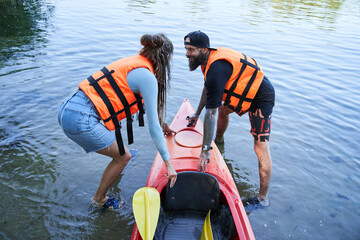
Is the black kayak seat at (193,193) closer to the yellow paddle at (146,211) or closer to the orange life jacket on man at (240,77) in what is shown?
the yellow paddle at (146,211)

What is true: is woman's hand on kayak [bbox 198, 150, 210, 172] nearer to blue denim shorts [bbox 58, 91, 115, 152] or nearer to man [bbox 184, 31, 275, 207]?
man [bbox 184, 31, 275, 207]

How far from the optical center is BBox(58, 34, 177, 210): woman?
202 cm

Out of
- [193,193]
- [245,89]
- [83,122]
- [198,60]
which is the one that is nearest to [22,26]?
[198,60]

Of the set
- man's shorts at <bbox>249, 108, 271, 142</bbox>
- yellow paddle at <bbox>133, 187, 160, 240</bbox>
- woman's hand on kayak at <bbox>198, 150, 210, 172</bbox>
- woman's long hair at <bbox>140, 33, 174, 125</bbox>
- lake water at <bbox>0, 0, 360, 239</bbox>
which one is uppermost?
woman's long hair at <bbox>140, 33, 174, 125</bbox>

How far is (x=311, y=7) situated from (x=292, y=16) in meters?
4.00

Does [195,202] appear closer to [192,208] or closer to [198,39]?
[192,208]

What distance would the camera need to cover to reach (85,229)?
2676mm

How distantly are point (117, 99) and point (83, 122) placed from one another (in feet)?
1.13

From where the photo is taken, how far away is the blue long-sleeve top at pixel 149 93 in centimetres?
196

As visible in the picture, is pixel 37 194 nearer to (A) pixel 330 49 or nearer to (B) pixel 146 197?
(B) pixel 146 197

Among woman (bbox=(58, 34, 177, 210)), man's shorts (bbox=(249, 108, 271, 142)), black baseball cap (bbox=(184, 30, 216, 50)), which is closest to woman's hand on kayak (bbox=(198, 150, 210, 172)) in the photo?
woman (bbox=(58, 34, 177, 210))

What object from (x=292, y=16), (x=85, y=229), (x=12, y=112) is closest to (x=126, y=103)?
(x=85, y=229)

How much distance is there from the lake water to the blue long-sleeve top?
129 centimetres

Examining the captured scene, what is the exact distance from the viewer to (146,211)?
2.16 m
